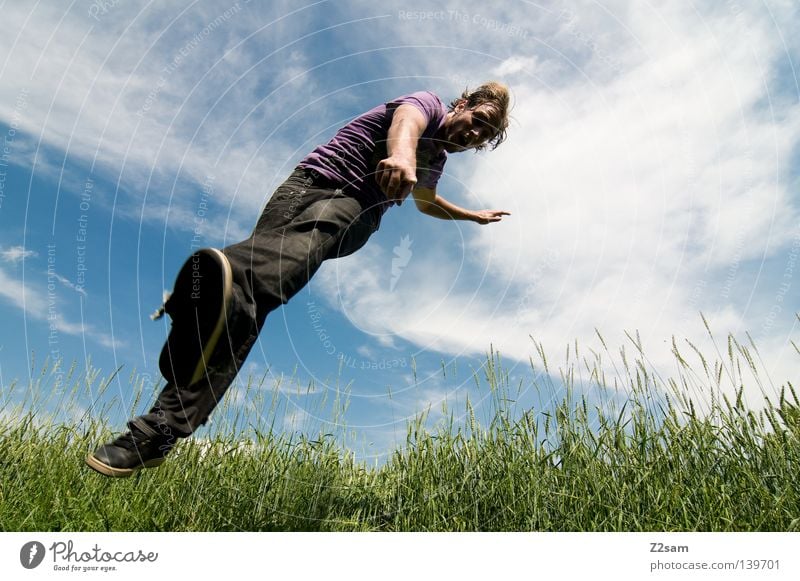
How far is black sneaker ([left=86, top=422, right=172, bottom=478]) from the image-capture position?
270 centimetres

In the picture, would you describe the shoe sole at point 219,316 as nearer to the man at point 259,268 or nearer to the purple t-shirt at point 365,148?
the man at point 259,268

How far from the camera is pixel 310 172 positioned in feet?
10.8

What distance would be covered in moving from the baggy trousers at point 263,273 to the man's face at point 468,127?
1059mm

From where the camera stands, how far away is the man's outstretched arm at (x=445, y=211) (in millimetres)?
4383

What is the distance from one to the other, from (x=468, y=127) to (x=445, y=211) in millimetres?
973

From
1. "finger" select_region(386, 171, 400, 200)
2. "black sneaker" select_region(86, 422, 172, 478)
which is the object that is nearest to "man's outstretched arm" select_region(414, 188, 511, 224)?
"finger" select_region(386, 171, 400, 200)

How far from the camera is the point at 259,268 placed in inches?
109

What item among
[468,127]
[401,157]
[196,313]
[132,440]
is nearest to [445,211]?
[468,127]

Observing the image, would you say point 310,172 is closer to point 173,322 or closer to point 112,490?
point 173,322

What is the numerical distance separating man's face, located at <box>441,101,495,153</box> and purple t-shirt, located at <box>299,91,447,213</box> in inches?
5.6

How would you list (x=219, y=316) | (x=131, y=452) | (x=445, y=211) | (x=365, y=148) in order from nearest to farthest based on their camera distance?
(x=219, y=316) < (x=131, y=452) < (x=365, y=148) < (x=445, y=211)
